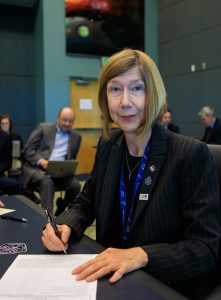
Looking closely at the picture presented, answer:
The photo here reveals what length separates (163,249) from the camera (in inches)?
41.8

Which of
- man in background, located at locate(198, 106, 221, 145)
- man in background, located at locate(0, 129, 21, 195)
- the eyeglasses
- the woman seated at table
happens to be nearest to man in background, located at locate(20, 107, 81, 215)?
man in background, located at locate(0, 129, 21, 195)

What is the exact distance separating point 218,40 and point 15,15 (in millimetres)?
4056

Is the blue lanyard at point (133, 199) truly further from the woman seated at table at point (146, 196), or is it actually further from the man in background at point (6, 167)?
the man in background at point (6, 167)

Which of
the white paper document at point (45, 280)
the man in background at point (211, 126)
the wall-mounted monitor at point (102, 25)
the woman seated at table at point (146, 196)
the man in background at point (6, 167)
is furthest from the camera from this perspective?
the wall-mounted monitor at point (102, 25)

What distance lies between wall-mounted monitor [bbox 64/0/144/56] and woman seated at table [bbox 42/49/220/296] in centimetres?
587

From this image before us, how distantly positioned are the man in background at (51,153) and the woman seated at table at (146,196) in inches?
102

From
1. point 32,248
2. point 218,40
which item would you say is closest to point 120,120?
point 32,248

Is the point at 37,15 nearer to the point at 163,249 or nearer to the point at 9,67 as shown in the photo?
the point at 9,67

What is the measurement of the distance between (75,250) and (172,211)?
1.13 ft

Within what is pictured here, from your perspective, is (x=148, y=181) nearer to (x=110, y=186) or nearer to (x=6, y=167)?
(x=110, y=186)

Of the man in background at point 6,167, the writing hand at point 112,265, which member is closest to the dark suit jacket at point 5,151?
the man in background at point 6,167

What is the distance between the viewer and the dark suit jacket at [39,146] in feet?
13.3

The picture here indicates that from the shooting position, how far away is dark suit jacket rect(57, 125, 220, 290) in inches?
41.7

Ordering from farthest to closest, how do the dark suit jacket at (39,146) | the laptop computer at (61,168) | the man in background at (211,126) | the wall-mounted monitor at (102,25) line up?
1. the wall-mounted monitor at (102,25)
2. the man in background at (211,126)
3. the dark suit jacket at (39,146)
4. the laptop computer at (61,168)
